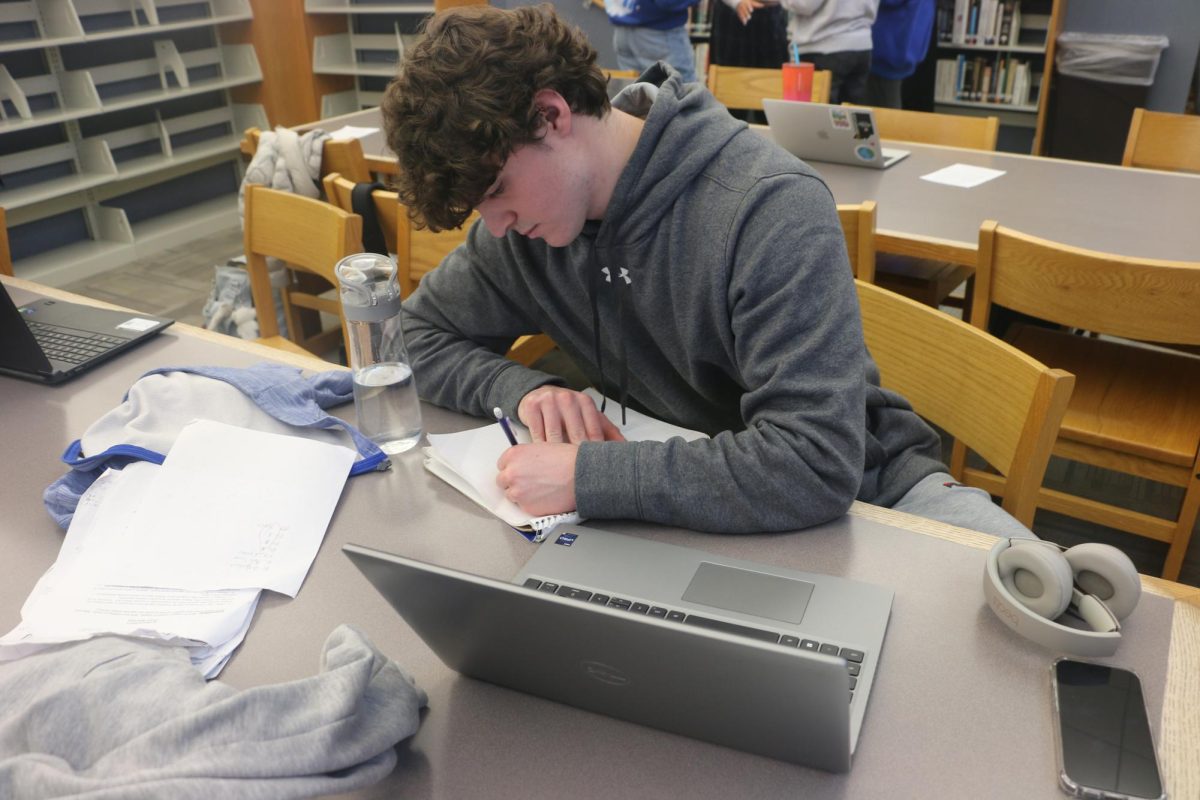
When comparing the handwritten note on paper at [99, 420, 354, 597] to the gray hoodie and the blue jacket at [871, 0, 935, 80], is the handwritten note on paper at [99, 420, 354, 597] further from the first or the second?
the blue jacket at [871, 0, 935, 80]

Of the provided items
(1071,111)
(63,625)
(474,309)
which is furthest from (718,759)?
(1071,111)

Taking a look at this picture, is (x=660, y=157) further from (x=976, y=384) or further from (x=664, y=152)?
(x=976, y=384)

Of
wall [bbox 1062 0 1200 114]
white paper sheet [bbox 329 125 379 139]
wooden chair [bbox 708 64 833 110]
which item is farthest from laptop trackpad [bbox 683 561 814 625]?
wall [bbox 1062 0 1200 114]

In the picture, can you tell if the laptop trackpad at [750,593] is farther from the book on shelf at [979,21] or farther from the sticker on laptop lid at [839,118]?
the book on shelf at [979,21]

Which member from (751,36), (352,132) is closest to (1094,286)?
(352,132)

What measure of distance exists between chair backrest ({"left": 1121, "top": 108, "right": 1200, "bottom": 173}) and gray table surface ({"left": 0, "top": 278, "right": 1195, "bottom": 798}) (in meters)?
2.16

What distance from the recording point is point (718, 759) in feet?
2.15

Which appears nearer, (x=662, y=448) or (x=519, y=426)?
(x=662, y=448)

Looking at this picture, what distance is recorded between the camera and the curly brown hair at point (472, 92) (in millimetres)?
953

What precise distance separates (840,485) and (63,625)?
2.39 ft

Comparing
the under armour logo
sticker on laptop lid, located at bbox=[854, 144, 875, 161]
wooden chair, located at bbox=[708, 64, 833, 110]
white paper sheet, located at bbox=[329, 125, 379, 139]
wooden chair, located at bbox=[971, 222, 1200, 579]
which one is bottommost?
wooden chair, located at bbox=[971, 222, 1200, 579]

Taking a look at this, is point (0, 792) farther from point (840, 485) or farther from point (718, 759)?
point (840, 485)

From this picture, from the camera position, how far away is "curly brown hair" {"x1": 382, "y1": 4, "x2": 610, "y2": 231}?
95cm

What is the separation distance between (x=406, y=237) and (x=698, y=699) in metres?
1.46
